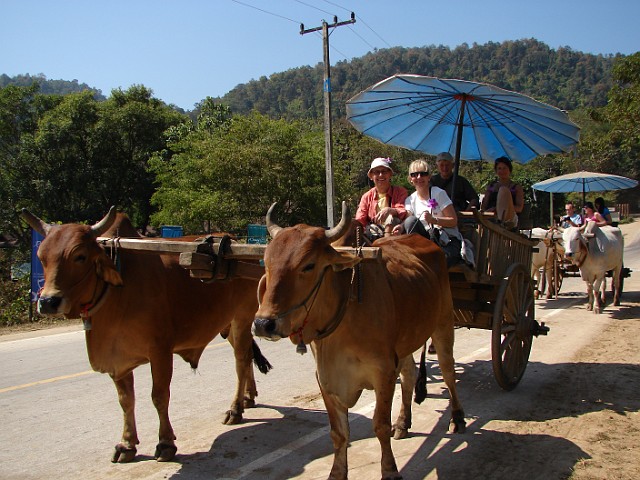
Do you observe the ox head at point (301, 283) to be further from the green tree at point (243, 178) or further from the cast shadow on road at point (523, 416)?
the green tree at point (243, 178)

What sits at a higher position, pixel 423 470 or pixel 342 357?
pixel 342 357

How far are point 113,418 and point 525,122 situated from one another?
591cm

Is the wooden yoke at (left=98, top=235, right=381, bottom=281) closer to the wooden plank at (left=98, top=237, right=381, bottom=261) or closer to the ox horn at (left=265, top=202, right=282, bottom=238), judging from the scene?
the wooden plank at (left=98, top=237, right=381, bottom=261)

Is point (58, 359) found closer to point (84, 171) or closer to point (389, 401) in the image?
point (389, 401)

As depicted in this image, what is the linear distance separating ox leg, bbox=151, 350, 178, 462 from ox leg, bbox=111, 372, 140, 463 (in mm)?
235

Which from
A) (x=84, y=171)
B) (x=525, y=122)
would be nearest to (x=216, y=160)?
(x=84, y=171)

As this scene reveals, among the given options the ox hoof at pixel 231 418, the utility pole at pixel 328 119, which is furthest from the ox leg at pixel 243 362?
the utility pole at pixel 328 119

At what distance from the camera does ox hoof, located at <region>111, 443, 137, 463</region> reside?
4.62m

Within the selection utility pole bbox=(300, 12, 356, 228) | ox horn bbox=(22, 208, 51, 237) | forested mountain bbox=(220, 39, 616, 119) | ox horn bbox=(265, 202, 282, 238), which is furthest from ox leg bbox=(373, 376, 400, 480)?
forested mountain bbox=(220, 39, 616, 119)

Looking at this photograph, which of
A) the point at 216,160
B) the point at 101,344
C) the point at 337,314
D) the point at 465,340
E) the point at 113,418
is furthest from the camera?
the point at 216,160

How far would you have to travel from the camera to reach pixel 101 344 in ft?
15.2

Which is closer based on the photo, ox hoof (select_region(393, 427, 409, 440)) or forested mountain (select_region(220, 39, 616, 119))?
ox hoof (select_region(393, 427, 409, 440))

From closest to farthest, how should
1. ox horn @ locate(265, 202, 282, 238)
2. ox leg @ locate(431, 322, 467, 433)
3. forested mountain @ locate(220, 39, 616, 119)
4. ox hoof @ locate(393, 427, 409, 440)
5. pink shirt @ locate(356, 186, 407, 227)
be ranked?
ox horn @ locate(265, 202, 282, 238) → ox hoof @ locate(393, 427, 409, 440) → ox leg @ locate(431, 322, 467, 433) → pink shirt @ locate(356, 186, 407, 227) → forested mountain @ locate(220, 39, 616, 119)

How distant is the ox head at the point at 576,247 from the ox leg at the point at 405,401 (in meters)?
8.54
